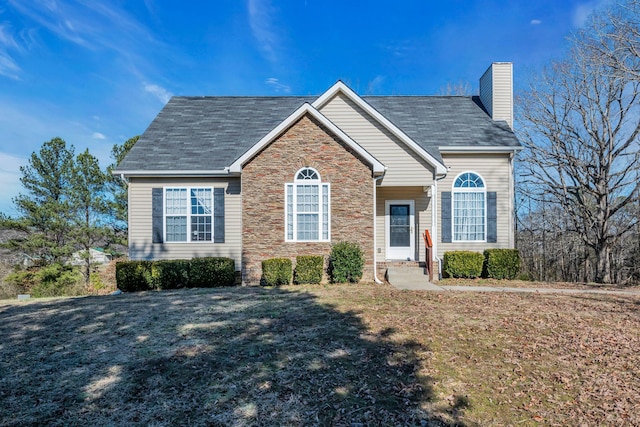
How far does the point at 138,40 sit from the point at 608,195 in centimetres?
2002

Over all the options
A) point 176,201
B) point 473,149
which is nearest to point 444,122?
point 473,149

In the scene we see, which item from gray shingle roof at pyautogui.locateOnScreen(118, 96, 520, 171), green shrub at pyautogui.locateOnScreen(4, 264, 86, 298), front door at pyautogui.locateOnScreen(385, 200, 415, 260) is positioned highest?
gray shingle roof at pyautogui.locateOnScreen(118, 96, 520, 171)

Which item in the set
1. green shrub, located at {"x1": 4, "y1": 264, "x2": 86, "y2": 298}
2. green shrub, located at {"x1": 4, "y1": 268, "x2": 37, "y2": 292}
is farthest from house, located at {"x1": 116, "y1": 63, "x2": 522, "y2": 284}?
green shrub, located at {"x1": 4, "y1": 268, "x2": 37, "y2": 292}

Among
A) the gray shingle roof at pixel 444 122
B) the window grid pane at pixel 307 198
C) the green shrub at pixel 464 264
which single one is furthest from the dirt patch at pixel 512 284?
the window grid pane at pixel 307 198

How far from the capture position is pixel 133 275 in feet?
35.8

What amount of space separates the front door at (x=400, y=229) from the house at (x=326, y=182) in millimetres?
37

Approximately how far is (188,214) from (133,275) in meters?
2.81

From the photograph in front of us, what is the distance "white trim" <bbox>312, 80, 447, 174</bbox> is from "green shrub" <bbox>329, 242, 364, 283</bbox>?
3.74 meters

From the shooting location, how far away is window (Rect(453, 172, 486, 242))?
533 inches

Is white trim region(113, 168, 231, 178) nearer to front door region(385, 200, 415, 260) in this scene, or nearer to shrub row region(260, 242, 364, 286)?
shrub row region(260, 242, 364, 286)

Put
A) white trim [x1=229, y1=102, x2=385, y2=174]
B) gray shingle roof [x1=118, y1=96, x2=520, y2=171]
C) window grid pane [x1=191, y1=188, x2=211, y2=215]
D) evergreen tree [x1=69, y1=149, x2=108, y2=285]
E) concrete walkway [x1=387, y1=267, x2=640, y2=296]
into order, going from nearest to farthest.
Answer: concrete walkway [x1=387, y1=267, x2=640, y2=296], white trim [x1=229, y1=102, x2=385, y2=174], window grid pane [x1=191, y1=188, x2=211, y2=215], gray shingle roof [x1=118, y1=96, x2=520, y2=171], evergreen tree [x1=69, y1=149, x2=108, y2=285]

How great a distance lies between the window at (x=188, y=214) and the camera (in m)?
12.8

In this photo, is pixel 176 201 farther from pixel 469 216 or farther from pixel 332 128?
pixel 469 216

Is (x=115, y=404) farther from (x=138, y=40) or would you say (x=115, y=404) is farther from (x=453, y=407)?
(x=138, y=40)
